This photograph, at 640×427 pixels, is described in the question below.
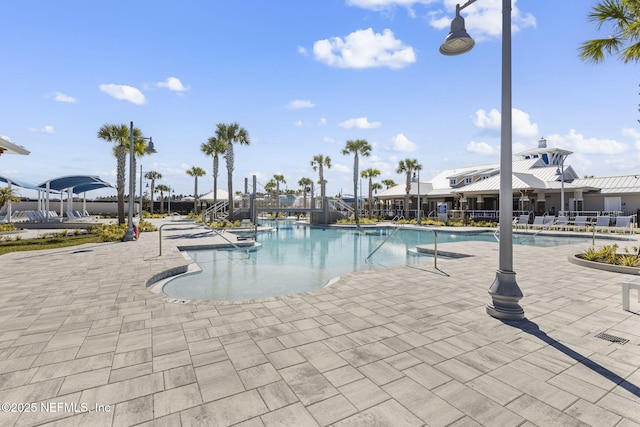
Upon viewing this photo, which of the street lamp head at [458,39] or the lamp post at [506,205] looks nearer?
the lamp post at [506,205]

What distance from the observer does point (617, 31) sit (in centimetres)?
866

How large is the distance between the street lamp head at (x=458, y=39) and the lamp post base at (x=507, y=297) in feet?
11.5

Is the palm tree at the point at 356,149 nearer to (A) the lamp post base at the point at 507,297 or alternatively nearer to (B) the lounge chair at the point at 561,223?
(B) the lounge chair at the point at 561,223

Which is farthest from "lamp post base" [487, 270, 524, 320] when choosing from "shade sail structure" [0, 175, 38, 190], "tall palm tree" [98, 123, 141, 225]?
"shade sail structure" [0, 175, 38, 190]

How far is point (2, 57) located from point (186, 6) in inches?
199

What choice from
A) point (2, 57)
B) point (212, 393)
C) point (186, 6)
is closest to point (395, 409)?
point (212, 393)

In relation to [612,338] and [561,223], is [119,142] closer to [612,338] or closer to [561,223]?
[612,338]

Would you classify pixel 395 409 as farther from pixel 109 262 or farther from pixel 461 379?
pixel 109 262

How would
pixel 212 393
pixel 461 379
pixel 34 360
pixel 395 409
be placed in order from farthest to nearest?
pixel 34 360 < pixel 461 379 < pixel 212 393 < pixel 395 409

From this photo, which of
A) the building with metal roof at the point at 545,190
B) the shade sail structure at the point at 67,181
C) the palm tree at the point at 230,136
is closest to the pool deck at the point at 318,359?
the palm tree at the point at 230,136

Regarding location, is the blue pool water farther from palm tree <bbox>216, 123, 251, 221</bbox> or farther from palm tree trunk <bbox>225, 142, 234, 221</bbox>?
palm tree <bbox>216, 123, 251, 221</bbox>

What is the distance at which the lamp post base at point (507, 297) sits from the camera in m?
4.48

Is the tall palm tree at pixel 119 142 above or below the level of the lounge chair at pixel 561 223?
above

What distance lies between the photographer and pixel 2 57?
8328mm
